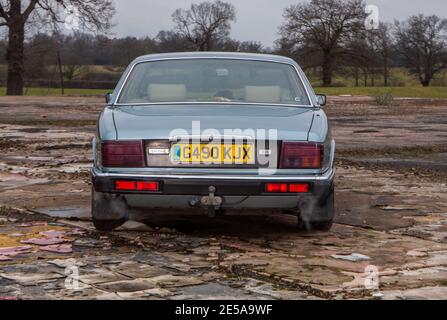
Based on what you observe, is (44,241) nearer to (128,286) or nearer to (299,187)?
(128,286)

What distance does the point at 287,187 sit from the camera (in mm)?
5016

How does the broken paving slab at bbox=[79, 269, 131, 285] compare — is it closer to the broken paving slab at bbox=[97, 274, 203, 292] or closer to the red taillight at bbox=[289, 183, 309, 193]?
the broken paving slab at bbox=[97, 274, 203, 292]

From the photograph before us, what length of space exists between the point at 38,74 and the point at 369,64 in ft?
101

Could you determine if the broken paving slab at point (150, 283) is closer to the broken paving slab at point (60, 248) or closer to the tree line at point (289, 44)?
the broken paving slab at point (60, 248)

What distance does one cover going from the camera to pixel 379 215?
21.2ft

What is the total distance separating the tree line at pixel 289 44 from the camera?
42.2 m

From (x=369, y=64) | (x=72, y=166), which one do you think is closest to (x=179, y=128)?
(x=72, y=166)

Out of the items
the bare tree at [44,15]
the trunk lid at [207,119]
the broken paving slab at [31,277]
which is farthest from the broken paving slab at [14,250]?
the bare tree at [44,15]

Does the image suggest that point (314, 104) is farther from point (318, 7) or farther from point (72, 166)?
point (318, 7)

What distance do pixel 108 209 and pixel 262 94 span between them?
154 cm

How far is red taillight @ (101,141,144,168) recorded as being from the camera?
507cm

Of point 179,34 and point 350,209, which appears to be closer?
point 350,209

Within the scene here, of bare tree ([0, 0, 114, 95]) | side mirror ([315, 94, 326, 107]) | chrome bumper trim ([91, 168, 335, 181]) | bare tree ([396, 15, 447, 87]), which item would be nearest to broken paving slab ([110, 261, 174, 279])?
chrome bumper trim ([91, 168, 335, 181])

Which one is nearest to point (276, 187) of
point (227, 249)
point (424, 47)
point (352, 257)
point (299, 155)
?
point (299, 155)
